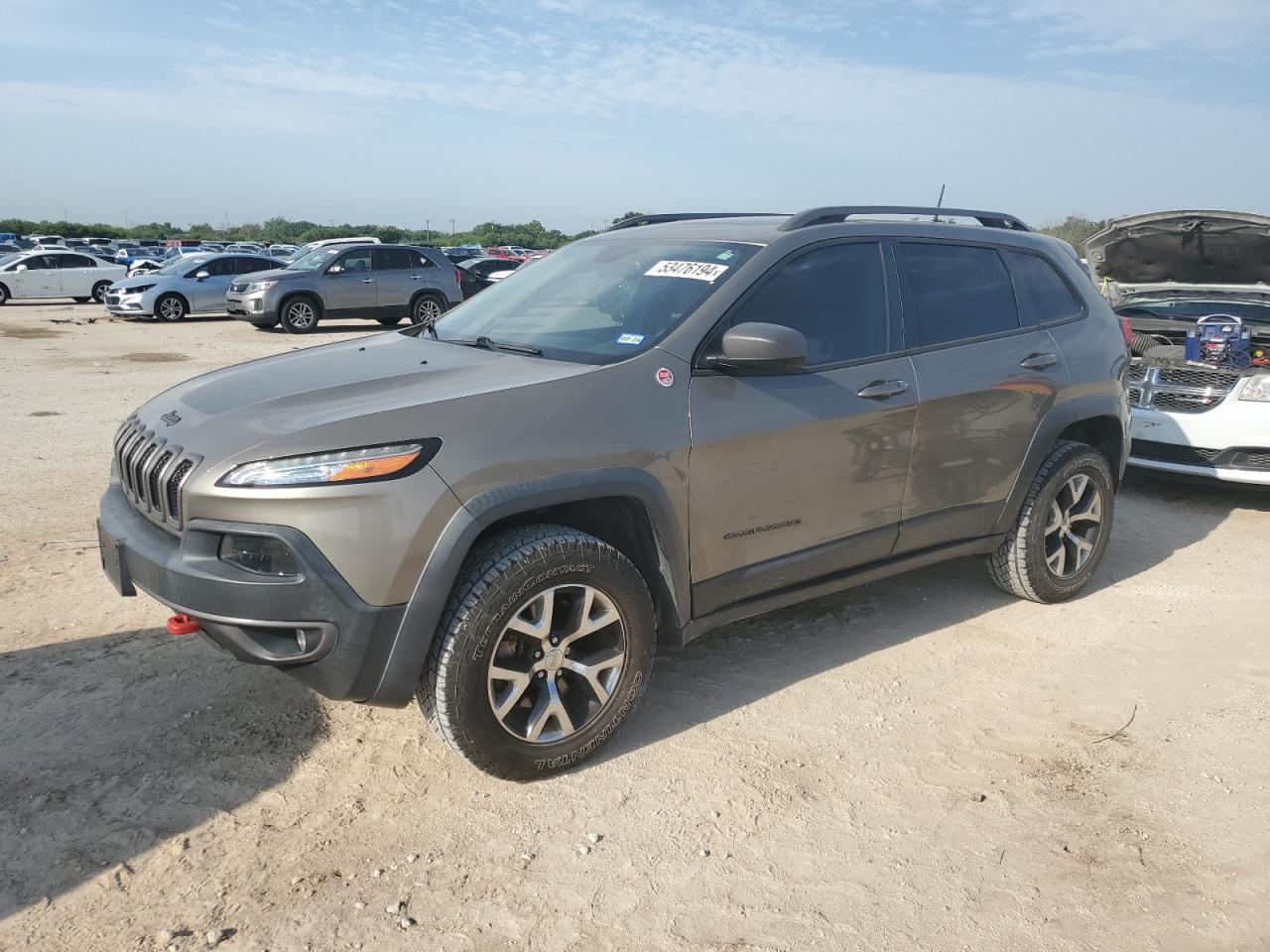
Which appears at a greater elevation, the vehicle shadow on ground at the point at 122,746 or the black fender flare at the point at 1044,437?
the black fender flare at the point at 1044,437

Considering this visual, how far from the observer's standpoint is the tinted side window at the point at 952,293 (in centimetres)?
426

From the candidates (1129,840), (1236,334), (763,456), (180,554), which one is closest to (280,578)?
(180,554)

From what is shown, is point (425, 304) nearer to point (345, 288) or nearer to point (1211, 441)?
point (345, 288)

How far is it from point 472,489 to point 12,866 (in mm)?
1608

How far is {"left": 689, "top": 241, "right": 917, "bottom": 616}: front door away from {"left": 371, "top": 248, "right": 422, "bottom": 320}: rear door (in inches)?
623

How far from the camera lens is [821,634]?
4.57 metres

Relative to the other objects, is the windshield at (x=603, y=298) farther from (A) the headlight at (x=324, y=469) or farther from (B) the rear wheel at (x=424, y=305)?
(B) the rear wheel at (x=424, y=305)

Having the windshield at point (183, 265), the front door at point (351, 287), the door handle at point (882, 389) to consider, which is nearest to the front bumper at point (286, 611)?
the door handle at point (882, 389)

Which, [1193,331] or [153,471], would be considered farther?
[1193,331]

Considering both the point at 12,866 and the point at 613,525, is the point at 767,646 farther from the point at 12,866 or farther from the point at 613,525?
the point at 12,866

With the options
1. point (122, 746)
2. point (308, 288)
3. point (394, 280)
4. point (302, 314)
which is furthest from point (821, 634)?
point (394, 280)

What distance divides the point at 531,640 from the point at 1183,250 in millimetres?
6872

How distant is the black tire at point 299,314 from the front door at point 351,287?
0.24 metres

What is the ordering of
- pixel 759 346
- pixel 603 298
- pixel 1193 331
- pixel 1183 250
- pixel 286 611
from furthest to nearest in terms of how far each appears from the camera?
1. pixel 1183 250
2. pixel 1193 331
3. pixel 603 298
4. pixel 759 346
5. pixel 286 611
